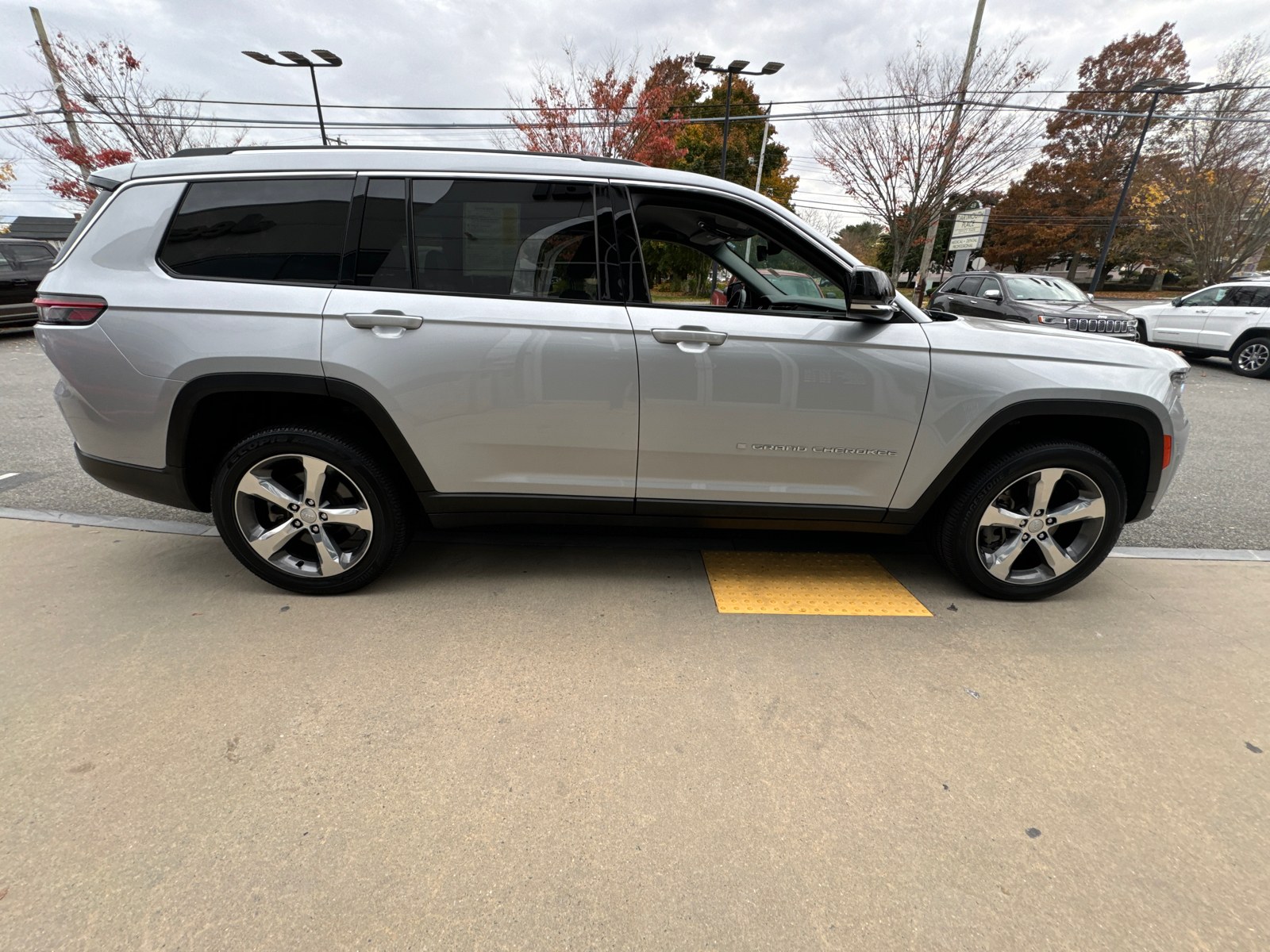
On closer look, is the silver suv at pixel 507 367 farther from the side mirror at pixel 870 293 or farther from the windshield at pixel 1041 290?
the windshield at pixel 1041 290

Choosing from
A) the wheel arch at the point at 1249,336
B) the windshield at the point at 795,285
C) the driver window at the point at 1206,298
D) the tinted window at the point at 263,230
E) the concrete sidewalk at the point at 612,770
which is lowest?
the concrete sidewalk at the point at 612,770

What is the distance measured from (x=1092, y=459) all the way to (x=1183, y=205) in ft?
83.4

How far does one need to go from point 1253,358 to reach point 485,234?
13.7m

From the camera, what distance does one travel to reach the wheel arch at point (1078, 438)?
2.56 meters

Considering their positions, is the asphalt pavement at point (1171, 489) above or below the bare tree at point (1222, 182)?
below

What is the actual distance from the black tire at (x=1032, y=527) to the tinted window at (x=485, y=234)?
6.84 ft

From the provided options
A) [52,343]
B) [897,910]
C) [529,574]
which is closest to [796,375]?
[529,574]

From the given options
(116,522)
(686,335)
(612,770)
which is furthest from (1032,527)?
(116,522)

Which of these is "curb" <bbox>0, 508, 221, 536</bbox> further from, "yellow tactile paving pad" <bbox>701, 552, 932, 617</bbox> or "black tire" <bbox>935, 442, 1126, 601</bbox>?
"black tire" <bbox>935, 442, 1126, 601</bbox>

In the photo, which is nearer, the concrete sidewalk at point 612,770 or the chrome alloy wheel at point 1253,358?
the concrete sidewalk at point 612,770

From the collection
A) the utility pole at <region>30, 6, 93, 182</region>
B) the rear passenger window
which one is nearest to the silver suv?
the rear passenger window

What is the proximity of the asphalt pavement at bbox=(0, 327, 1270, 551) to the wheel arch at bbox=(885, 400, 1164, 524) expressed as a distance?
82 cm

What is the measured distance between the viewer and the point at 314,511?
8.57ft

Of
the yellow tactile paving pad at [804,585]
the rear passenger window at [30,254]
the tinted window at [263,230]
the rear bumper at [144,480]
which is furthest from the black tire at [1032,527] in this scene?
the rear passenger window at [30,254]
